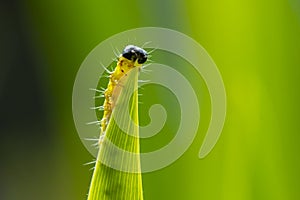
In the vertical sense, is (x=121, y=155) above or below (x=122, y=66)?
below

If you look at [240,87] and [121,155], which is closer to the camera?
[121,155]

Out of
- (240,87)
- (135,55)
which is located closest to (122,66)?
(135,55)

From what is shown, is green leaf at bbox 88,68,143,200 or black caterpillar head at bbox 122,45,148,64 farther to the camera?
black caterpillar head at bbox 122,45,148,64

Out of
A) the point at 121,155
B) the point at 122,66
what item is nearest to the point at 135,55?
the point at 122,66

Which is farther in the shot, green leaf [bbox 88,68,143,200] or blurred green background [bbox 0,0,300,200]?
blurred green background [bbox 0,0,300,200]

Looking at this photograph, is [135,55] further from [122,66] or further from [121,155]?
[121,155]

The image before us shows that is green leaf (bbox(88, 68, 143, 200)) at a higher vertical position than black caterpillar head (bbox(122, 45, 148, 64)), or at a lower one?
lower

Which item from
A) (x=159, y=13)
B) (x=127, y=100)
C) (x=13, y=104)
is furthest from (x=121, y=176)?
(x=13, y=104)

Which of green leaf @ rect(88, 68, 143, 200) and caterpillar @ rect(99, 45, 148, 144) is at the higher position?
caterpillar @ rect(99, 45, 148, 144)

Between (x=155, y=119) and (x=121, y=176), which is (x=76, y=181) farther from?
(x=121, y=176)
